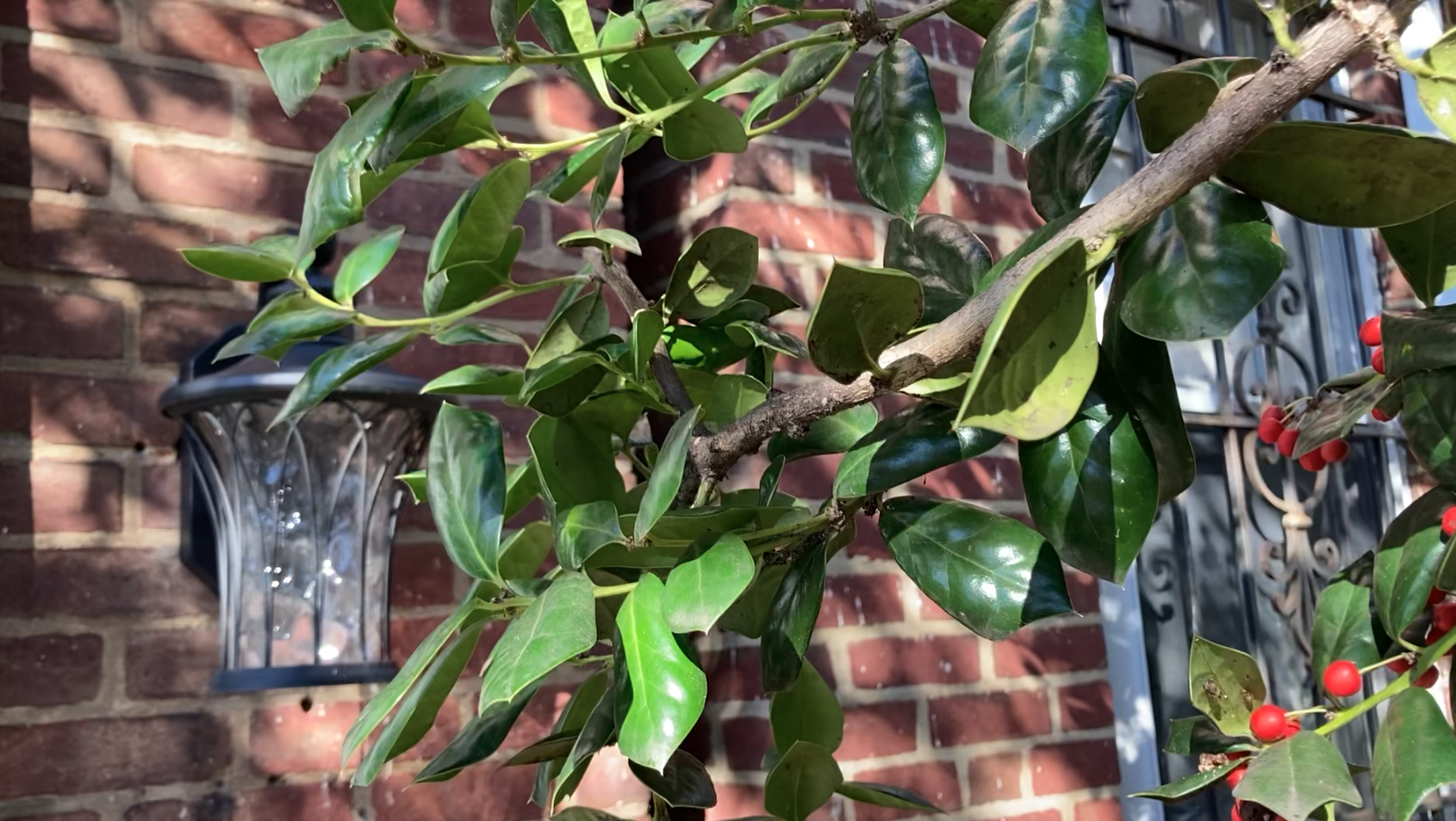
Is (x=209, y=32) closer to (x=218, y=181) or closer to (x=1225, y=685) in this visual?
(x=218, y=181)

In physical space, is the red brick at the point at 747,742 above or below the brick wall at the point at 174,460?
below

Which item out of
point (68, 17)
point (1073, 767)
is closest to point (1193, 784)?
point (1073, 767)

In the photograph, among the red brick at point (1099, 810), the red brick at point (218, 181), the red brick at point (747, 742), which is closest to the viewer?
the red brick at point (218, 181)

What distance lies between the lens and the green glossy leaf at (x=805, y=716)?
2.46 feet

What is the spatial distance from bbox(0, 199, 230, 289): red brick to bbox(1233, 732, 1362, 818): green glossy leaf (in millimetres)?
1113

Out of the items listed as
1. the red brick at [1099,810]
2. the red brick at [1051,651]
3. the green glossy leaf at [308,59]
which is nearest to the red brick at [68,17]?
the green glossy leaf at [308,59]

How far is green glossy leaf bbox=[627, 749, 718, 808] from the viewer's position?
698 millimetres

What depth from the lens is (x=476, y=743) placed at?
712 mm

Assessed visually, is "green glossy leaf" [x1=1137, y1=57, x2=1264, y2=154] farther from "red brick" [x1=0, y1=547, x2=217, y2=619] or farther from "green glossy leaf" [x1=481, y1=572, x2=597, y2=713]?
"red brick" [x1=0, y1=547, x2=217, y2=619]

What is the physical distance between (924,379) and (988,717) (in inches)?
46.3

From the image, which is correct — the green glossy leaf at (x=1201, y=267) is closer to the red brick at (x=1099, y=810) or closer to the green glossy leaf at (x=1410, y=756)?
the green glossy leaf at (x=1410, y=756)

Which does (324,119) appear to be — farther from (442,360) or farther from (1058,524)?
(1058,524)

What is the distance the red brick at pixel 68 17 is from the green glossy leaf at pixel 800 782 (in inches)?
42.0

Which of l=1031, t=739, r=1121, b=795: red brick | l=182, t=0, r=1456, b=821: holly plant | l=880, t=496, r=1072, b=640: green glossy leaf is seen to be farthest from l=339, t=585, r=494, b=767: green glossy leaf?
l=1031, t=739, r=1121, b=795: red brick
